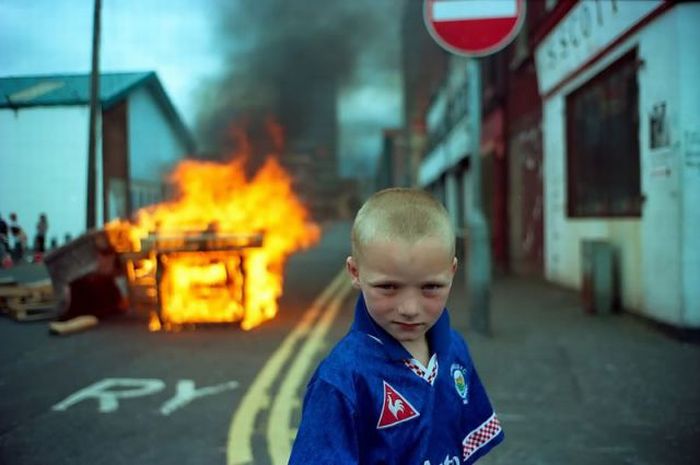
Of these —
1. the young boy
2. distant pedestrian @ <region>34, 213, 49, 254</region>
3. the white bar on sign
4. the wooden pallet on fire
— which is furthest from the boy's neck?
the white bar on sign

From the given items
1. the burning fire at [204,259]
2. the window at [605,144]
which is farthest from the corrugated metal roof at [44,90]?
the window at [605,144]

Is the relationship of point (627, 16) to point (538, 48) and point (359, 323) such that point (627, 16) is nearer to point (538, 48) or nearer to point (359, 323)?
point (538, 48)

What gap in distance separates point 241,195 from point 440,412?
769cm

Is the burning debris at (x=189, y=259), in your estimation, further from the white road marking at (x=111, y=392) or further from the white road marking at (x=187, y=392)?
the white road marking at (x=187, y=392)

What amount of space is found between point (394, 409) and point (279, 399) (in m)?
3.14

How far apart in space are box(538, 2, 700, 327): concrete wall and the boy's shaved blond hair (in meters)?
5.81

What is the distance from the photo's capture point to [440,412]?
1.93m

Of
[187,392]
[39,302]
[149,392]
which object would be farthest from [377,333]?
[39,302]

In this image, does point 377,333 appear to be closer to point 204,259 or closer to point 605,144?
point 204,259

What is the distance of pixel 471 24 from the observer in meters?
7.08

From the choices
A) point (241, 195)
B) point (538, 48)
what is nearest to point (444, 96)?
point (538, 48)

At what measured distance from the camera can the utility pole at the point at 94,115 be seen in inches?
97.9

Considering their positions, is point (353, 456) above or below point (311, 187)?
below

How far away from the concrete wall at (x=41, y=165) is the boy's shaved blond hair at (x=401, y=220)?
52.0 inches
